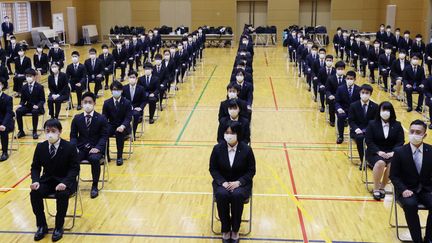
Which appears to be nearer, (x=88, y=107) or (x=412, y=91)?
(x=88, y=107)

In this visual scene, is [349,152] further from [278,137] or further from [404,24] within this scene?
[404,24]

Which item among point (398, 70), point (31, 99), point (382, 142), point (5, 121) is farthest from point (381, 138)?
point (398, 70)

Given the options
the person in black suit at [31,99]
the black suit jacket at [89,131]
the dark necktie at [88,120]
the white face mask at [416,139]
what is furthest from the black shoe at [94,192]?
the white face mask at [416,139]

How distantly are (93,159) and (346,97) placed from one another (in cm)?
580

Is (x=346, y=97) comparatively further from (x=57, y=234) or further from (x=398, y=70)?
(x=57, y=234)

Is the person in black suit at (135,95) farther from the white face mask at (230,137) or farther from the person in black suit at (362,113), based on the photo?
the white face mask at (230,137)

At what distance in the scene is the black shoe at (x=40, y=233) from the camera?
6.80 m

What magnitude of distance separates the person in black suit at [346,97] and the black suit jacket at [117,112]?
4506 millimetres

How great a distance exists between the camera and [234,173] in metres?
6.80

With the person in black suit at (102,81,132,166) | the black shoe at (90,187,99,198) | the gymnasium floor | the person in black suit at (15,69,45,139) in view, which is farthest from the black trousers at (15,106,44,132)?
the black shoe at (90,187,99,198)

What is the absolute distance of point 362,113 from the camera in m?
9.52

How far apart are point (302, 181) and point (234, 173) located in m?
2.64

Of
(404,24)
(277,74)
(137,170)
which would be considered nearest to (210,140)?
(137,170)

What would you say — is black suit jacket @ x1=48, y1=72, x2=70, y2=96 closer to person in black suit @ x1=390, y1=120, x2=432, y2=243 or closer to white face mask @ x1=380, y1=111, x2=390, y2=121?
white face mask @ x1=380, y1=111, x2=390, y2=121
